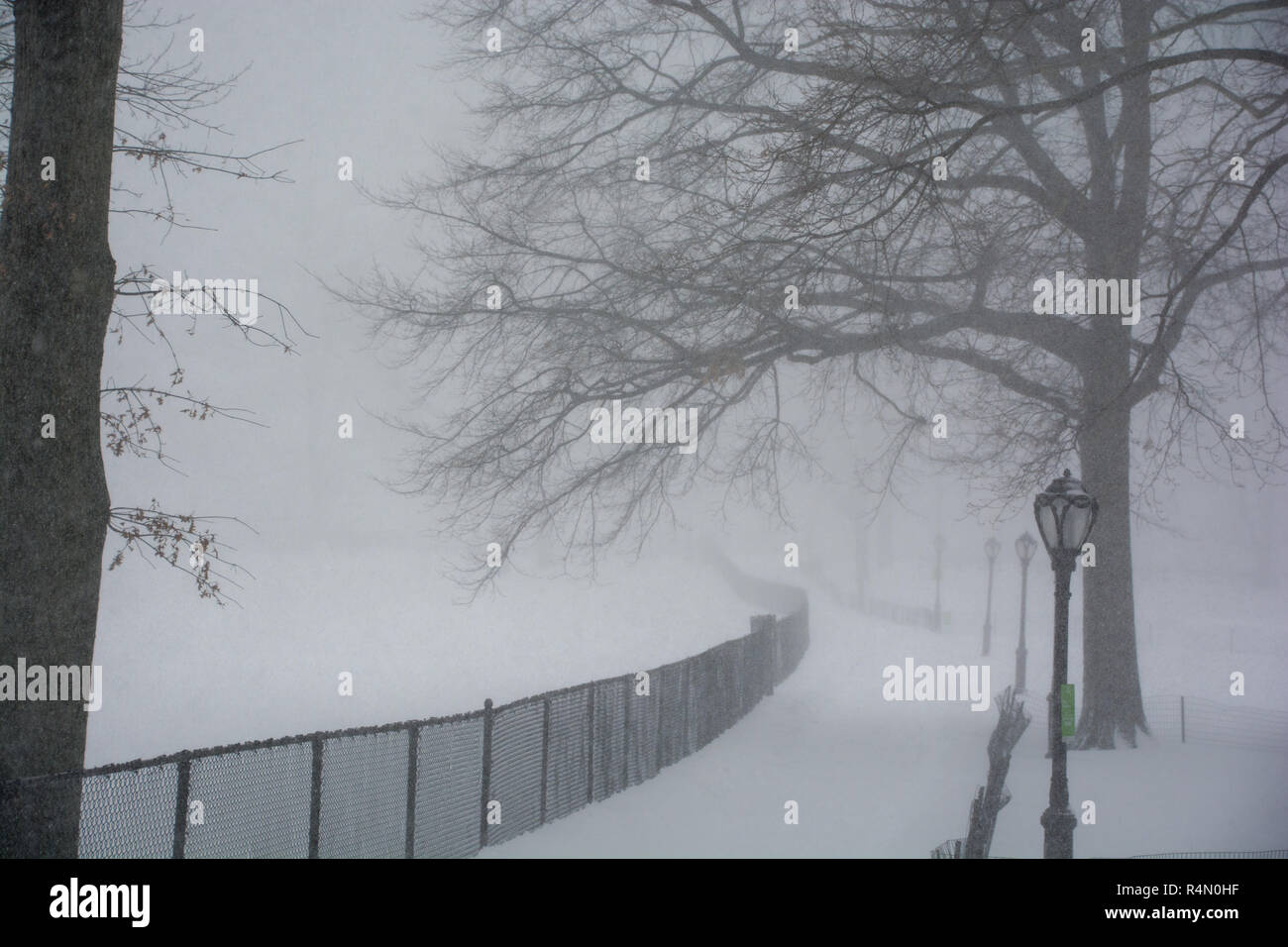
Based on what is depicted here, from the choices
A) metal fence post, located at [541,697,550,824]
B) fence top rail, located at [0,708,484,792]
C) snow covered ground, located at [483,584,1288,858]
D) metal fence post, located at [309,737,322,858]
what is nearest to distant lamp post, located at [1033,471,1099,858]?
snow covered ground, located at [483,584,1288,858]

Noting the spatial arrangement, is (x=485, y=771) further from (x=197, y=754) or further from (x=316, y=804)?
(x=197, y=754)

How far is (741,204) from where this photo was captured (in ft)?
46.9

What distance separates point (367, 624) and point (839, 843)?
33514mm

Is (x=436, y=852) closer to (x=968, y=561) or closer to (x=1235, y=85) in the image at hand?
(x=1235, y=85)

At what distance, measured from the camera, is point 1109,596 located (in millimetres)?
19375

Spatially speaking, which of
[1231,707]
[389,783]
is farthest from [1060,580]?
[1231,707]

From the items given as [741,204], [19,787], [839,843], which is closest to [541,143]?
[741,204]

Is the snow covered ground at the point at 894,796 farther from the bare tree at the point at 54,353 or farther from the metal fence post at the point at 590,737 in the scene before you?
the bare tree at the point at 54,353

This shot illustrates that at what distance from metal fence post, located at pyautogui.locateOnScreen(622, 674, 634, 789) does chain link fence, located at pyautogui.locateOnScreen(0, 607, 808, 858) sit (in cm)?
3

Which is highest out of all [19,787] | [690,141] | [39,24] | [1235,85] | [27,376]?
[1235,85]

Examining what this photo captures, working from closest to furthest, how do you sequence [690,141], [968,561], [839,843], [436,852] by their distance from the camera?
[436,852], [839,843], [690,141], [968,561]

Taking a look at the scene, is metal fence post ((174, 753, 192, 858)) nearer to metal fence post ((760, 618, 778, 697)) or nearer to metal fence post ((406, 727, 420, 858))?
metal fence post ((406, 727, 420, 858))

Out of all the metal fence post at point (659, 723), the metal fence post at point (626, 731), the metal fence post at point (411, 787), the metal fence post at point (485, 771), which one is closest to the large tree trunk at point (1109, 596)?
the metal fence post at point (659, 723)

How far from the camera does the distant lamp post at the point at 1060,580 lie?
10.9 m
